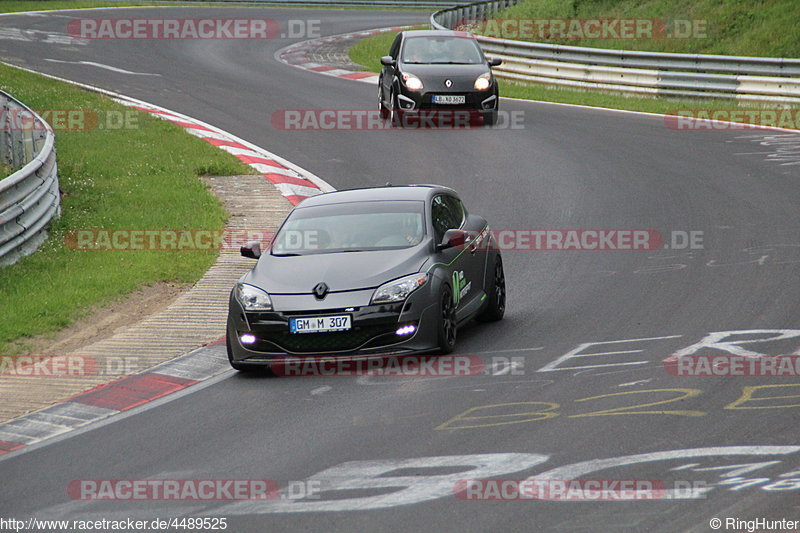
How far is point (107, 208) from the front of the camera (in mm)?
16547

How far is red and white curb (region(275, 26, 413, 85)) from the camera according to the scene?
3078 cm

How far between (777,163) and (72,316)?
1212 cm

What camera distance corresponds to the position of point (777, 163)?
19562 millimetres

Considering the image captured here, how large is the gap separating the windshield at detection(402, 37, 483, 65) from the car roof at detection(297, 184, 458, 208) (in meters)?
11.8

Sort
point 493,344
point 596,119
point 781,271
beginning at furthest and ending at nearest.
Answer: point 596,119 → point 781,271 → point 493,344

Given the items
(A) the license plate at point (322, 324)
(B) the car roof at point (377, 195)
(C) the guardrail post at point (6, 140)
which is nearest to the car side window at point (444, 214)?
(B) the car roof at point (377, 195)

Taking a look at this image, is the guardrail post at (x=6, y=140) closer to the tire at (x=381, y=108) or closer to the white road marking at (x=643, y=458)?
the tire at (x=381, y=108)

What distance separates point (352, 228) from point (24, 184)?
4.97 metres

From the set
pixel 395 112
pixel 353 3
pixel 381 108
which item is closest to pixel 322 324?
pixel 395 112

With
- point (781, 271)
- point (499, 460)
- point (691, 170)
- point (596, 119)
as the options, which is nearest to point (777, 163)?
point (691, 170)

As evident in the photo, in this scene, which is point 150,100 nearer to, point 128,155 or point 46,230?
point 128,155

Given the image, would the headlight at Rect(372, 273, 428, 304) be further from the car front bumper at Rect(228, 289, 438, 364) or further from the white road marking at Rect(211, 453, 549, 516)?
the white road marking at Rect(211, 453, 549, 516)

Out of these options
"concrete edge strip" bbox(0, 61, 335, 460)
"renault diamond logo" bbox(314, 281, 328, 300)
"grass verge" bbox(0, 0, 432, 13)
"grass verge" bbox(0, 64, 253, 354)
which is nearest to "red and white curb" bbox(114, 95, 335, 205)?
"grass verge" bbox(0, 64, 253, 354)

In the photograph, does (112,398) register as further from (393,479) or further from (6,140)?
(6,140)
